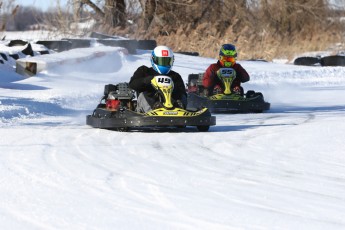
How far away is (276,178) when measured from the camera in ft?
24.8

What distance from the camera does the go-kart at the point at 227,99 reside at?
15.3 meters

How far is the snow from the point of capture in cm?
586

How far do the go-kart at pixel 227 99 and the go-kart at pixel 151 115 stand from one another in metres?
3.15

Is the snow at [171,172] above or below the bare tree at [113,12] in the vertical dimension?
below

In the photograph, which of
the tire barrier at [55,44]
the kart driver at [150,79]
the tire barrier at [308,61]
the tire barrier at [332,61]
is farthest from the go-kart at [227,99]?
the tire barrier at [332,61]

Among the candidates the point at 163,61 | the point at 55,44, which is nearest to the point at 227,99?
the point at 163,61

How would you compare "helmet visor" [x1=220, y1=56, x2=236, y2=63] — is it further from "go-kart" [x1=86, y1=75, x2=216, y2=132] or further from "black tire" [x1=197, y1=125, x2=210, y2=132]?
"black tire" [x1=197, y1=125, x2=210, y2=132]

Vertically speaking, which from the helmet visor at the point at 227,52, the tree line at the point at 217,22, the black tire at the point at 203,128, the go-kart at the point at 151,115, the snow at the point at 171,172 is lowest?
the snow at the point at 171,172

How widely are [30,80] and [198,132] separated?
855 cm

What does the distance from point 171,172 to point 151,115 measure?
369cm

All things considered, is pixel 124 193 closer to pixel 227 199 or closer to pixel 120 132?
pixel 227 199

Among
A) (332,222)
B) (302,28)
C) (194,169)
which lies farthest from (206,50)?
(332,222)

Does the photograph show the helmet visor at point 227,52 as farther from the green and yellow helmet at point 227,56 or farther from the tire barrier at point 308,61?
the tire barrier at point 308,61

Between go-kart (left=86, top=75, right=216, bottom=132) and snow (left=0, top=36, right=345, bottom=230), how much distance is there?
6.4 inches
